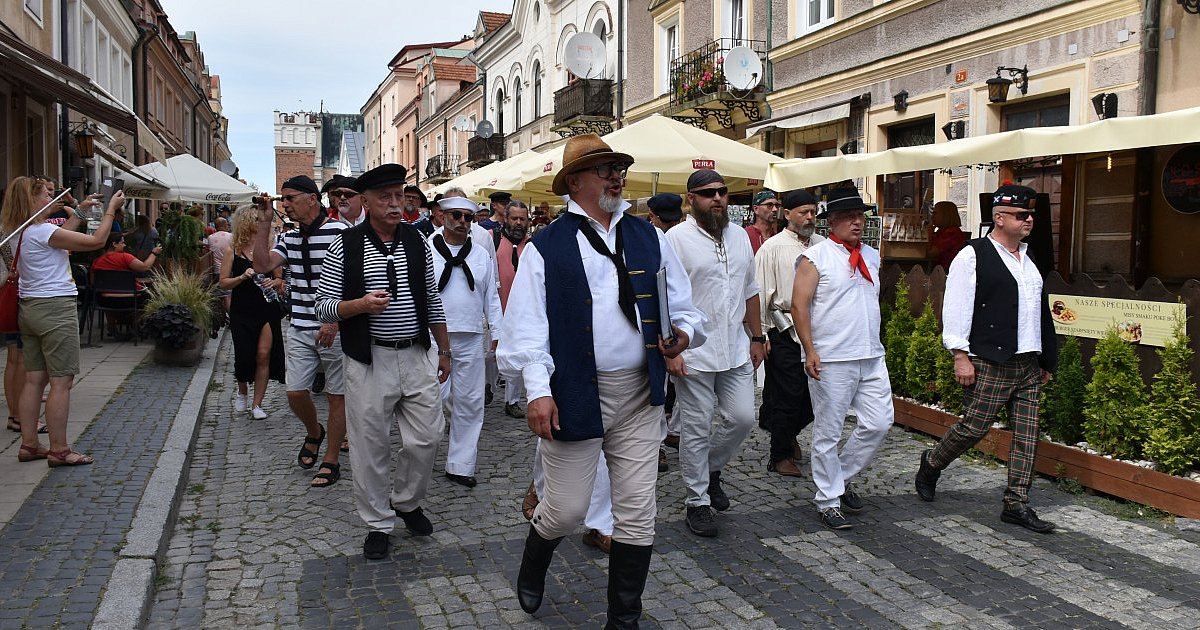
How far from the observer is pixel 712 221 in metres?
5.23

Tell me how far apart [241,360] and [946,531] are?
569 cm

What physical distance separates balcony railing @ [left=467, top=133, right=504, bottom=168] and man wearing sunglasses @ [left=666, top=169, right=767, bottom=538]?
102 feet

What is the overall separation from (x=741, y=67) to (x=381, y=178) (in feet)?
41.8

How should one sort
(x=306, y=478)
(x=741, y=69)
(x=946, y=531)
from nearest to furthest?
(x=946, y=531), (x=306, y=478), (x=741, y=69)

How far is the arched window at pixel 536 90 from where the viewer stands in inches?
1273

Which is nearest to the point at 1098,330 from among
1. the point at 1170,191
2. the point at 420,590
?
the point at 1170,191

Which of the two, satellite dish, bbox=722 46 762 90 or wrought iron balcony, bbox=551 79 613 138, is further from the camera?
wrought iron balcony, bbox=551 79 613 138

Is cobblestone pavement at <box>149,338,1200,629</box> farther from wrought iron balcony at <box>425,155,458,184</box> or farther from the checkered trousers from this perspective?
wrought iron balcony at <box>425,155,458,184</box>

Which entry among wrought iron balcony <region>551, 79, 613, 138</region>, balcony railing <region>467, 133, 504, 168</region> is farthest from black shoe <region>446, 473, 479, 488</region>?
balcony railing <region>467, 133, 504, 168</region>

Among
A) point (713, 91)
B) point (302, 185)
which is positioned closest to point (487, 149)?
point (713, 91)

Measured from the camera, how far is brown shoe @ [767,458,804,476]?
644cm

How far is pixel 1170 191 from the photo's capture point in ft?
31.1

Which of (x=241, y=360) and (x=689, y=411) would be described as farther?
(x=241, y=360)

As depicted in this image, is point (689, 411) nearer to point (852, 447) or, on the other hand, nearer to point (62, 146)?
point (852, 447)
